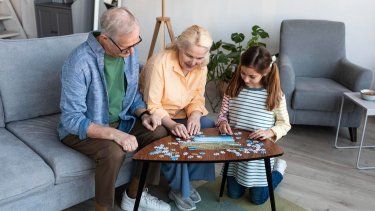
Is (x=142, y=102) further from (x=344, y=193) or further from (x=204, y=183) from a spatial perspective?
(x=344, y=193)

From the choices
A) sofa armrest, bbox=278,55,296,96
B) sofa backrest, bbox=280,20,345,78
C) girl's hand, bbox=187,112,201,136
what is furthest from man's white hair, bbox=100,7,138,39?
sofa backrest, bbox=280,20,345,78

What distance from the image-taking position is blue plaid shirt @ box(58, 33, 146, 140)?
1590mm

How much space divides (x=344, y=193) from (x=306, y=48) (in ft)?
4.74

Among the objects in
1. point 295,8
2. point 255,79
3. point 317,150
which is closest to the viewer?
point 255,79

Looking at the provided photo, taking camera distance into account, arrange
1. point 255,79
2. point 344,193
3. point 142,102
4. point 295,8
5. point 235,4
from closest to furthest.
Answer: point 255,79, point 142,102, point 344,193, point 295,8, point 235,4

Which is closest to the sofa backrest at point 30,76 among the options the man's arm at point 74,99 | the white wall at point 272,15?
the man's arm at point 74,99

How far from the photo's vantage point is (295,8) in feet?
11.1

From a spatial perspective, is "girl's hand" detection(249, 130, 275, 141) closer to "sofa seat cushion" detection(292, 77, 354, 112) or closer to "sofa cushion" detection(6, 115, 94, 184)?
"sofa cushion" detection(6, 115, 94, 184)

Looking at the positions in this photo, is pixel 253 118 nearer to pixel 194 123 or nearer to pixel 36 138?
pixel 194 123

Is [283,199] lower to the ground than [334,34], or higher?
lower

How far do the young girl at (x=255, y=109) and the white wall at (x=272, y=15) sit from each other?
1831 millimetres

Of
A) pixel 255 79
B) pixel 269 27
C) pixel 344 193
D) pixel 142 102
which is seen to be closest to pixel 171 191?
pixel 142 102

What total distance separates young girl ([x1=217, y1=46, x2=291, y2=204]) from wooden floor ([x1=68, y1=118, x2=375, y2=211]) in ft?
1.07

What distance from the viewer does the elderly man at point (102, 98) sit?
5.15 feet
